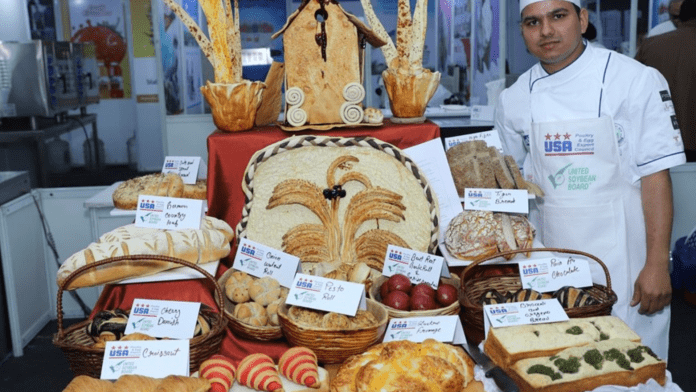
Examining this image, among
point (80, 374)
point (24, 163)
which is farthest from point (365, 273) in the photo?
point (24, 163)

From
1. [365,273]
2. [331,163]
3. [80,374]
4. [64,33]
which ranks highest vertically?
[64,33]

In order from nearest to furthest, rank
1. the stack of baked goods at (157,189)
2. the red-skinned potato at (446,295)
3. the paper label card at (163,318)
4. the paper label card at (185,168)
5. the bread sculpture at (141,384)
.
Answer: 1. the bread sculpture at (141,384)
2. the paper label card at (163,318)
3. the red-skinned potato at (446,295)
4. the stack of baked goods at (157,189)
5. the paper label card at (185,168)

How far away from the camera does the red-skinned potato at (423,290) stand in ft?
5.85

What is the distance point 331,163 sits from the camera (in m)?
2.05

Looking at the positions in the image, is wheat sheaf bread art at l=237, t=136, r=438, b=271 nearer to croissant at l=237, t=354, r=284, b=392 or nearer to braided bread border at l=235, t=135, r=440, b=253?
braided bread border at l=235, t=135, r=440, b=253

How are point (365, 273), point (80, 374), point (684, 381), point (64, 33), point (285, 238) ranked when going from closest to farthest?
point (80, 374), point (365, 273), point (285, 238), point (684, 381), point (64, 33)

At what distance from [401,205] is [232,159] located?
59cm

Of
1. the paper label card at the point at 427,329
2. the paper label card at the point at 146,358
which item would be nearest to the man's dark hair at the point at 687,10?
the paper label card at the point at 427,329

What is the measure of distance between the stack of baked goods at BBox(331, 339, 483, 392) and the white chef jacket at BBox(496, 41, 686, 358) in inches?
38.3

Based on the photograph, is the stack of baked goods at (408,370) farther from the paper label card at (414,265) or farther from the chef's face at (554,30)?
the chef's face at (554,30)

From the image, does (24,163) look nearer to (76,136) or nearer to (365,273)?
(76,136)

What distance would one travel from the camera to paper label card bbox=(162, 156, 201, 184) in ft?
8.16

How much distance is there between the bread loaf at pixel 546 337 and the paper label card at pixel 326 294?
1.19 feet

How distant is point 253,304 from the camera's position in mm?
1803
